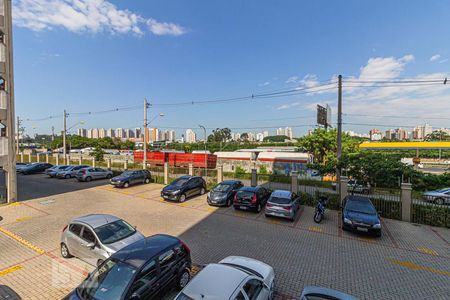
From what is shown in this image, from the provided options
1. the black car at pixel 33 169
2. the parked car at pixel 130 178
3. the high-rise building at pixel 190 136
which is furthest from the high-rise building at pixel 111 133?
the parked car at pixel 130 178

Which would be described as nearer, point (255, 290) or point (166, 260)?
point (255, 290)

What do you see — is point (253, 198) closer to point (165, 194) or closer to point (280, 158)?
point (165, 194)

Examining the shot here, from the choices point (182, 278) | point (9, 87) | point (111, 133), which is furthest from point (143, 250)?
point (111, 133)

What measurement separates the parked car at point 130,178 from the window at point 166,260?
1541cm

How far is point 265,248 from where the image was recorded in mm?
8328

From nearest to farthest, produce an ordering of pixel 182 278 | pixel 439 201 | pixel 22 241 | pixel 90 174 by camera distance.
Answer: pixel 182 278
pixel 22 241
pixel 439 201
pixel 90 174

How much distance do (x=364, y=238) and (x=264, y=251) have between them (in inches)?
193

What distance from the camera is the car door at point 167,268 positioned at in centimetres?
496

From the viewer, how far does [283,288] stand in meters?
5.95

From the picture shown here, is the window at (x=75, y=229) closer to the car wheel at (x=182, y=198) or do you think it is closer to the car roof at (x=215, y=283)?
the car roof at (x=215, y=283)

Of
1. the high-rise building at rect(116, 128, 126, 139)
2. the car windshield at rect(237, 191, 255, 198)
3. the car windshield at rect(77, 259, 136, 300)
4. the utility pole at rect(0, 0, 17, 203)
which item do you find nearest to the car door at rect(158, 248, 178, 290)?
the car windshield at rect(77, 259, 136, 300)

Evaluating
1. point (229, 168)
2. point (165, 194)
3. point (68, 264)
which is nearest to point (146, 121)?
point (165, 194)

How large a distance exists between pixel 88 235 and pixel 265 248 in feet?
20.0

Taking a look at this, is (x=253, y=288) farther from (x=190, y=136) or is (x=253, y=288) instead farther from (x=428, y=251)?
(x=190, y=136)
